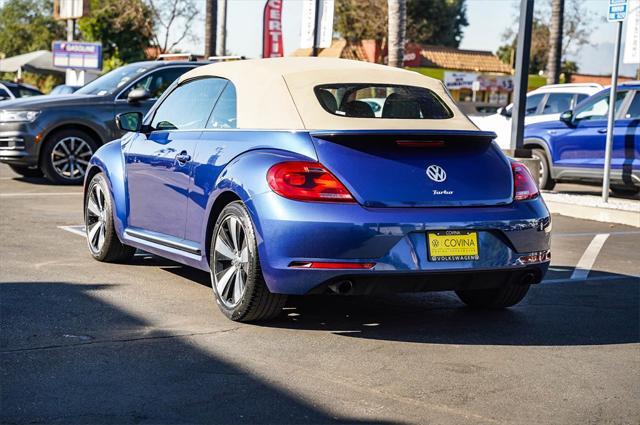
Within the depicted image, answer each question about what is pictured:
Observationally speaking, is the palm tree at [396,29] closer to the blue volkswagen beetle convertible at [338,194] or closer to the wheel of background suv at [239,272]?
the blue volkswagen beetle convertible at [338,194]

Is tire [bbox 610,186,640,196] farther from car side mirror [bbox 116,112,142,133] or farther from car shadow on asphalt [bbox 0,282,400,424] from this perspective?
car shadow on asphalt [bbox 0,282,400,424]

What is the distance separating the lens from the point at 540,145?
1702cm

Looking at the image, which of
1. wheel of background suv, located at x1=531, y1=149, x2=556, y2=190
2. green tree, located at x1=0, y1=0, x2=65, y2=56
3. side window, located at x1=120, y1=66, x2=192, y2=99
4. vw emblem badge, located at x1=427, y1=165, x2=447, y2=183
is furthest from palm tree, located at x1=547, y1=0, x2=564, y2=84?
green tree, located at x1=0, y1=0, x2=65, y2=56

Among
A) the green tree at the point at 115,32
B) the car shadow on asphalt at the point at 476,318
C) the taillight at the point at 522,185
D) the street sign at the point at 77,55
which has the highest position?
the green tree at the point at 115,32

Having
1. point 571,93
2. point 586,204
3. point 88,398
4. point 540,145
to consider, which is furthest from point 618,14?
point 88,398

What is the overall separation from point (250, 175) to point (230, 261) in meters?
0.60

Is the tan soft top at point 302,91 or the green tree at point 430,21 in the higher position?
the green tree at point 430,21

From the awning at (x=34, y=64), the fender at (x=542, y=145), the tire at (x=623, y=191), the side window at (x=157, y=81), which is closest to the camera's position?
the side window at (x=157, y=81)

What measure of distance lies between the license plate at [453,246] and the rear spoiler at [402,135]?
0.58 m

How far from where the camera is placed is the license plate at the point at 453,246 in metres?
6.04

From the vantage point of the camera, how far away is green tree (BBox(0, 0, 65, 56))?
93.4m

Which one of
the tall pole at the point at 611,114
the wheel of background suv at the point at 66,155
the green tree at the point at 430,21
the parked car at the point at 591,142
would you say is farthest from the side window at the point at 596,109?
the green tree at the point at 430,21

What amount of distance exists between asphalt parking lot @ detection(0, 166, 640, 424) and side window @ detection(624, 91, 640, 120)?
282 inches

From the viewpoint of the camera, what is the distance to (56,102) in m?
15.5
